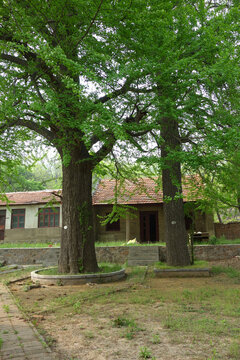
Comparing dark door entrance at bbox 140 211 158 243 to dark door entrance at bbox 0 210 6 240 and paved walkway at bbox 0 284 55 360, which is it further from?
paved walkway at bbox 0 284 55 360

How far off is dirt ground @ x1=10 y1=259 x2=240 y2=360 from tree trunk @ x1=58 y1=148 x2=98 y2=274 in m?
1.28

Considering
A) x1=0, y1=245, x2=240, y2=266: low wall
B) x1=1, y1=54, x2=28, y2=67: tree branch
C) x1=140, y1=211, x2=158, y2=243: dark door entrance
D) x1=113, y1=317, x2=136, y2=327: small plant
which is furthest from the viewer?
x1=140, y1=211, x2=158, y2=243: dark door entrance

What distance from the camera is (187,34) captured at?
706 cm

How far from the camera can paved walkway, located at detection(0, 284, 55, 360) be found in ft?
11.0

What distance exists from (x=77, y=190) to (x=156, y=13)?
577 cm

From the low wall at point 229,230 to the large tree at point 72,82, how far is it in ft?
35.7

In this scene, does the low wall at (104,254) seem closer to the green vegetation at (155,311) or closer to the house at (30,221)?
the house at (30,221)

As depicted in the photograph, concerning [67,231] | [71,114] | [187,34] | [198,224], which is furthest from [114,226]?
[187,34]

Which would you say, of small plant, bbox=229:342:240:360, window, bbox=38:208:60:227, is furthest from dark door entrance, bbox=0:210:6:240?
small plant, bbox=229:342:240:360

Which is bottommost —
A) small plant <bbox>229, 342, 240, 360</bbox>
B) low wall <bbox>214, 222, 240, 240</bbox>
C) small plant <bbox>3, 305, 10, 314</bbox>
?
small plant <bbox>3, 305, 10, 314</bbox>

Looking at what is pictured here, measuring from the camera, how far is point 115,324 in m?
4.52

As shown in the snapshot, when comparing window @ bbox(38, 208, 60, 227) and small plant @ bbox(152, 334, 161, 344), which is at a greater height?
window @ bbox(38, 208, 60, 227)

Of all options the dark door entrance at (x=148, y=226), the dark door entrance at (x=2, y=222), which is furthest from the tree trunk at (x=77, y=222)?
the dark door entrance at (x=2, y=222)

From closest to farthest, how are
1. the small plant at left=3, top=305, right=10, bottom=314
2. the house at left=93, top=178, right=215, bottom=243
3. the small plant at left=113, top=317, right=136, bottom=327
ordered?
the small plant at left=113, top=317, right=136, bottom=327, the small plant at left=3, top=305, right=10, bottom=314, the house at left=93, top=178, right=215, bottom=243
